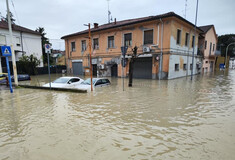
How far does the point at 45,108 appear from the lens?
6.04 meters

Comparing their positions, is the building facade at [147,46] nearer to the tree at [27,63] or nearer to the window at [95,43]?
the window at [95,43]

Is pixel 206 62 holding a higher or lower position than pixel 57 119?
higher

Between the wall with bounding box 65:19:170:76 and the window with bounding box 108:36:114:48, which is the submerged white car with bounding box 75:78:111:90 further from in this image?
the window with bounding box 108:36:114:48

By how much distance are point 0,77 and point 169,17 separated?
1774cm

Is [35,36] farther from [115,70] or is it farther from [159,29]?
[159,29]

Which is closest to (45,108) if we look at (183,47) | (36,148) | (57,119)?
→ (57,119)

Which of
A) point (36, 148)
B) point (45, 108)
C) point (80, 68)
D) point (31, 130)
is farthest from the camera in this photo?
point (80, 68)

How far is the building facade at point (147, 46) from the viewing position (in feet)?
48.7

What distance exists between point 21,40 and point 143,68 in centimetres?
2189

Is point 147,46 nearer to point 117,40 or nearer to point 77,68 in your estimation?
point 117,40

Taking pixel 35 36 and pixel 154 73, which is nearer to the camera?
pixel 154 73

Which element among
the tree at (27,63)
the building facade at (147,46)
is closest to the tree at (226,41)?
the building facade at (147,46)

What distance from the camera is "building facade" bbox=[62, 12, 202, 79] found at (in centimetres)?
1484

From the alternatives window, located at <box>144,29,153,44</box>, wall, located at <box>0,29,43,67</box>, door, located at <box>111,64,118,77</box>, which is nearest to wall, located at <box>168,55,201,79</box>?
window, located at <box>144,29,153,44</box>
